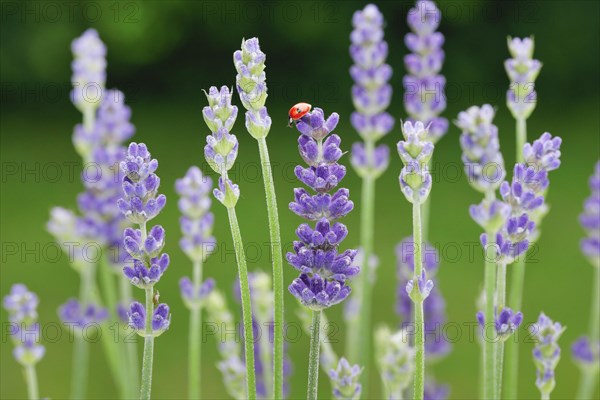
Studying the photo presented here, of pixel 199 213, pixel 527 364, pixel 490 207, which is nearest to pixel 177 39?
pixel 527 364

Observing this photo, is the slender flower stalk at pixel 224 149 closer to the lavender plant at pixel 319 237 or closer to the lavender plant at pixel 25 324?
the lavender plant at pixel 319 237

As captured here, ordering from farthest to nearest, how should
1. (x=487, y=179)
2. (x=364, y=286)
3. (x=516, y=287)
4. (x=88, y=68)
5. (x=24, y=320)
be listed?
(x=88, y=68) < (x=364, y=286) < (x=516, y=287) < (x=24, y=320) < (x=487, y=179)

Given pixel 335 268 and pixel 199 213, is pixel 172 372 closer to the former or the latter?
pixel 199 213

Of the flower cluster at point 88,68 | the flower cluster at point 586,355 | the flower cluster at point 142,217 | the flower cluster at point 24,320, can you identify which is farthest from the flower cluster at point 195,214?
the flower cluster at point 586,355

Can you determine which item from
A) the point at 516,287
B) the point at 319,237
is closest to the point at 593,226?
the point at 516,287

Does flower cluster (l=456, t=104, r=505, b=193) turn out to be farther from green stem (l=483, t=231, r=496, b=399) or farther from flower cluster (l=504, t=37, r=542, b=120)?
flower cluster (l=504, t=37, r=542, b=120)

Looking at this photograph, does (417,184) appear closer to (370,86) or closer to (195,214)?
(195,214)

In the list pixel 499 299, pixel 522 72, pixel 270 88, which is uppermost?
pixel 270 88
